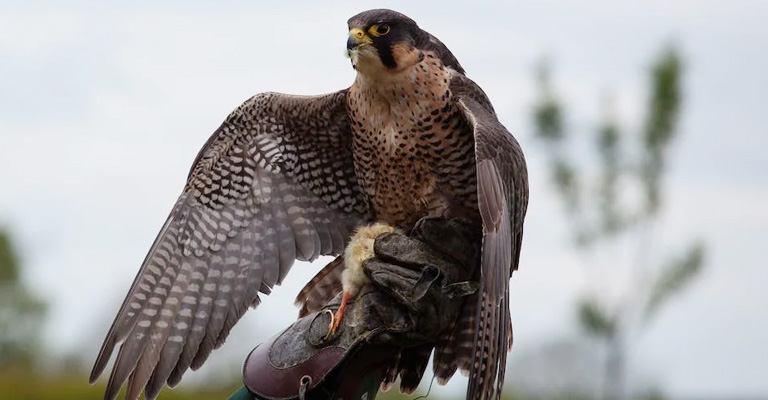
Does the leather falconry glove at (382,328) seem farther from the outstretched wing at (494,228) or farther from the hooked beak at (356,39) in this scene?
the hooked beak at (356,39)

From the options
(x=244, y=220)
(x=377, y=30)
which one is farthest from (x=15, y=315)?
(x=377, y=30)

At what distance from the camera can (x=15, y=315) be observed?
19.0m

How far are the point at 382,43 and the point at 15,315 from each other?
15.2 m

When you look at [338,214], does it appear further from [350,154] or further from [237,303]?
[237,303]

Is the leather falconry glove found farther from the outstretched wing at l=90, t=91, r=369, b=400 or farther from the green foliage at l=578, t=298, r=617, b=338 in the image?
the green foliage at l=578, t=298, r=617, b=338

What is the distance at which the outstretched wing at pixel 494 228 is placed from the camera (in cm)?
432

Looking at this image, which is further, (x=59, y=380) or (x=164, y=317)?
(x=59, y=380)

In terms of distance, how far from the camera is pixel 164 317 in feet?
17.3

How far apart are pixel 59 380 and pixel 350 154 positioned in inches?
220

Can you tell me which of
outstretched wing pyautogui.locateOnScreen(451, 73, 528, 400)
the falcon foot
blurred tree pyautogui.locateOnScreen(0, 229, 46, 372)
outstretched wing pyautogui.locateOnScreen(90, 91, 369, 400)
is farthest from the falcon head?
blurred tree pyautogui.locateOnScreen(0, 229, 46, 372)

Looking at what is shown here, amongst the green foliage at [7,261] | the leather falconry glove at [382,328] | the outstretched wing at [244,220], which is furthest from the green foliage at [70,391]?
the green foliage at [7,261]

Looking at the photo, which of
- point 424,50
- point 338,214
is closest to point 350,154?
point 338,214

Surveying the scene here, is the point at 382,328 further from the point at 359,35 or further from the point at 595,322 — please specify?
the point at 595,322

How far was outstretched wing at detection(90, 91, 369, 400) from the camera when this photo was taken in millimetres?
5309
